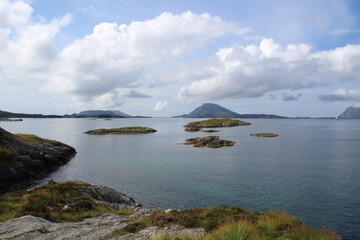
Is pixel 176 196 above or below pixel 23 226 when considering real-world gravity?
below

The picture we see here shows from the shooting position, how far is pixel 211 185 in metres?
45.8

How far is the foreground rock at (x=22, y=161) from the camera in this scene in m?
47.1

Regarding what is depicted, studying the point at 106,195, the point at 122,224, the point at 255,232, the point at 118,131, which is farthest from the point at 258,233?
the point at 118,131

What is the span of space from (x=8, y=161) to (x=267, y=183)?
55283 millimetres

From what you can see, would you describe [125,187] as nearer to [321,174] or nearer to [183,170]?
[183,170]

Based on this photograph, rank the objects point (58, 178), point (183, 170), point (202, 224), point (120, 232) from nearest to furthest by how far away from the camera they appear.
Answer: point (120, 232) → point (202, 224) → point (58, 178) → point (183, 170)

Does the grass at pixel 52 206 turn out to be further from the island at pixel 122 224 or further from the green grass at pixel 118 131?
the green grass at pixel 118 131

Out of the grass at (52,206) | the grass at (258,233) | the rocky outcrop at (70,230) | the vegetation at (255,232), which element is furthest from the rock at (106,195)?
the grass at (258,233)

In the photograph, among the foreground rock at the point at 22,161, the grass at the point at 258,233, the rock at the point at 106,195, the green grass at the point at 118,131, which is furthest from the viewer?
the green grass at the point at 118,131

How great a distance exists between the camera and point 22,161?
2183 inches

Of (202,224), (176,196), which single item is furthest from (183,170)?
(202,224)

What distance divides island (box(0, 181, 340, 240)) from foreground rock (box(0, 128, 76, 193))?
22964mm

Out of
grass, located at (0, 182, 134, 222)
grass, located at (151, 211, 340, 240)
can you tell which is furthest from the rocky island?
grass, located at (151, 211, 340, 240)

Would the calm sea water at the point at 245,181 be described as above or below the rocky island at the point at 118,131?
below
